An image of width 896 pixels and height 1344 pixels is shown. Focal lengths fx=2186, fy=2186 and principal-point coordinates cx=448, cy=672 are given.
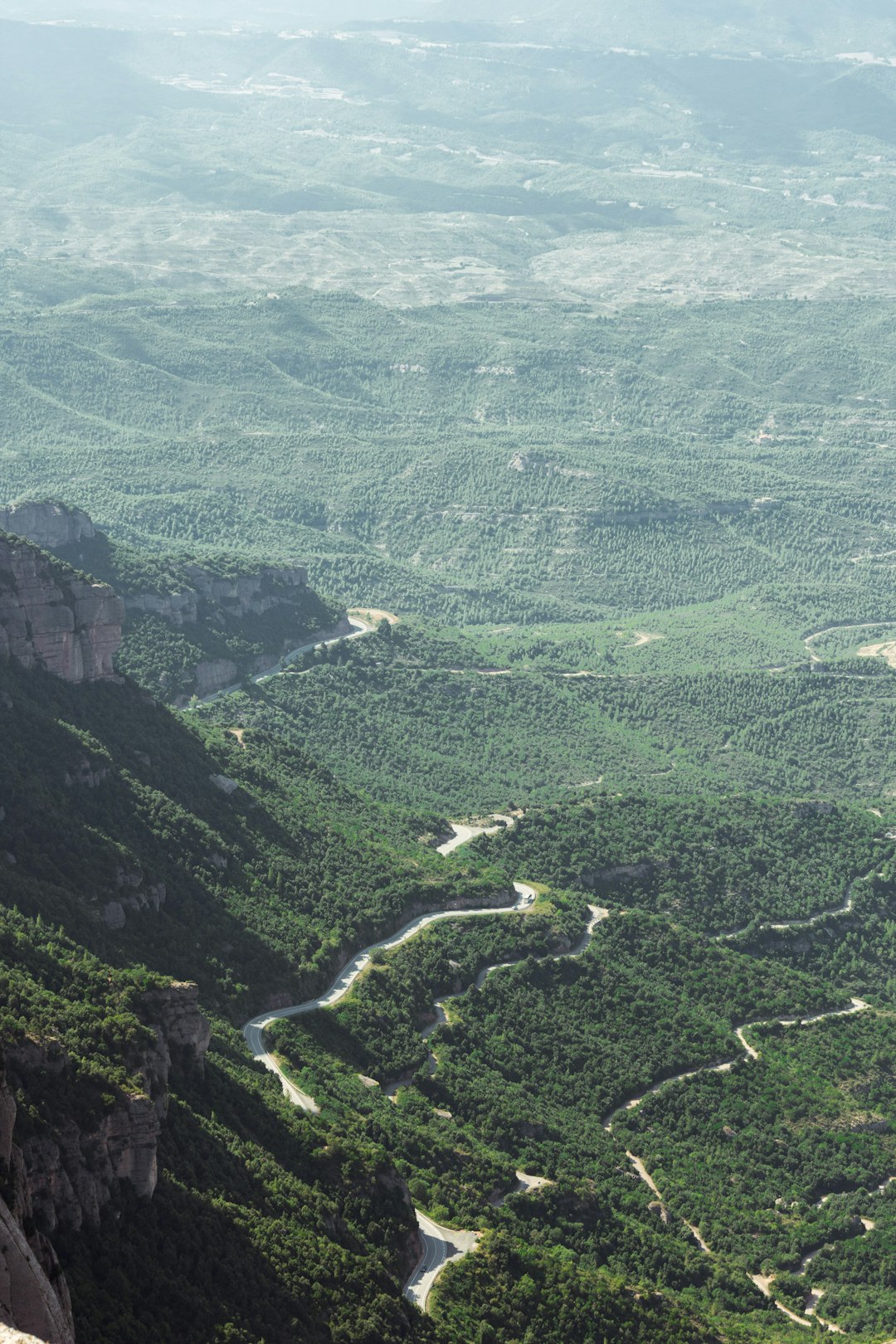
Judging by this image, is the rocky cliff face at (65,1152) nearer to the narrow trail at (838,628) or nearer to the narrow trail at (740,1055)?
the narrow trail at (740,1055)

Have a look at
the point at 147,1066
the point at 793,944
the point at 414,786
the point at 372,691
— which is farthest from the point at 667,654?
the point at 147,1066

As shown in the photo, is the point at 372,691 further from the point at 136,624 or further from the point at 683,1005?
the point at 683,1005

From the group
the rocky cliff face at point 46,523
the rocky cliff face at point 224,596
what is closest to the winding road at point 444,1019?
the rocky cliff face at point 224,596

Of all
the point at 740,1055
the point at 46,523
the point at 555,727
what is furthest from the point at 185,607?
the point at 740,1055

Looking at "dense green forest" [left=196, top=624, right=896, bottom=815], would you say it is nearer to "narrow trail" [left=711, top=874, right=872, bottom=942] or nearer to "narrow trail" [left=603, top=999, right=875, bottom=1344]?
"narrow trail" [left=711, top=874, right=872, bottom=942]

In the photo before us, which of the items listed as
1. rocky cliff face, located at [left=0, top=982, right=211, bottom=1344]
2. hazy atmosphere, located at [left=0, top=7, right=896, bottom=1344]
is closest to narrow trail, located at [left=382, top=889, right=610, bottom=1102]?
hazy atmosphere, located at [left=0, top=7, right=896, bottom=1344]
